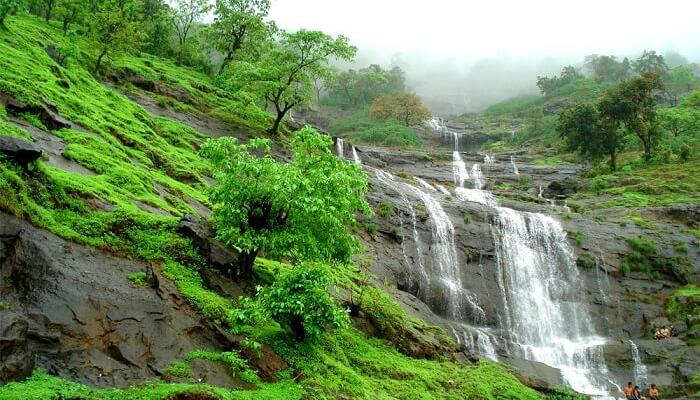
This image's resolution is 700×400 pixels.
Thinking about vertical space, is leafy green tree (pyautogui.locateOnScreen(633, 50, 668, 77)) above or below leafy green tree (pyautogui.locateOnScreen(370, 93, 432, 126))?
above

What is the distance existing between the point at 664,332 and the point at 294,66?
26561 millimetres

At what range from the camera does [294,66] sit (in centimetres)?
→ 3509

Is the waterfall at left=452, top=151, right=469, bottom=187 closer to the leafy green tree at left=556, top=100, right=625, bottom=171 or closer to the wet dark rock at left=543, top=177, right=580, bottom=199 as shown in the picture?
the wet dark rock at left=543, top=177, right=580, bottom=199

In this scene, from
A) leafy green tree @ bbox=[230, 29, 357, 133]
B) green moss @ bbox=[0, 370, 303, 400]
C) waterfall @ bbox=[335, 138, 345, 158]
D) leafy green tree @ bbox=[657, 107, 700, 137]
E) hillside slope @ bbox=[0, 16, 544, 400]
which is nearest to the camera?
green moss @ bbox=[0, 370, 303, 400]

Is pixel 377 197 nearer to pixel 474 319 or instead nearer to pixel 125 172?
pixel 474 319

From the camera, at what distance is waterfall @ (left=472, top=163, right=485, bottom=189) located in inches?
1891

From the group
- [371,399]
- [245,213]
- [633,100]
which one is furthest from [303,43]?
[633,100]

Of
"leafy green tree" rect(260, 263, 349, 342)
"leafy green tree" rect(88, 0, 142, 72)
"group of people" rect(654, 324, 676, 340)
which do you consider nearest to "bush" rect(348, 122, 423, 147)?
"leafy green tree" rect(88, 0, 142, 72)

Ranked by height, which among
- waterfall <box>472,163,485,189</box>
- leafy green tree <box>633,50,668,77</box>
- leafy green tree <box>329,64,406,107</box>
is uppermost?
leafy green tree <box>633,50,668,77</box>

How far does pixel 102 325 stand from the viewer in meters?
10.2

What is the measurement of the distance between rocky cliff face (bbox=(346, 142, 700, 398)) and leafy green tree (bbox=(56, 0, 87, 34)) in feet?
76.1

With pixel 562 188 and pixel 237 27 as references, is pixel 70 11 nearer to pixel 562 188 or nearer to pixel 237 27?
pixel 237 27

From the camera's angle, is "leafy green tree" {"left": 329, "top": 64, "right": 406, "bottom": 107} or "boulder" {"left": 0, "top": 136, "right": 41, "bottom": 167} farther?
"leafy green tree" {"left": 329, "top": 64, "right": 406, "bottom": 107}

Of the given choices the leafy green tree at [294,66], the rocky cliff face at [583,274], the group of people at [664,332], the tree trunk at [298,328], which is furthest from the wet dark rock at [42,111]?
the group of people at [664,332]
